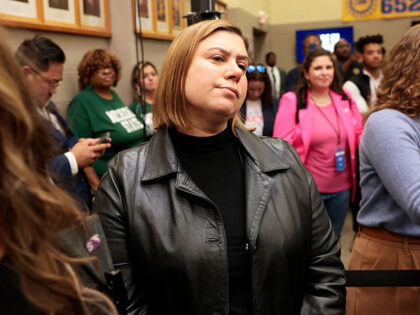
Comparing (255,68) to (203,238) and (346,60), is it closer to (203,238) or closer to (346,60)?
(203,238)

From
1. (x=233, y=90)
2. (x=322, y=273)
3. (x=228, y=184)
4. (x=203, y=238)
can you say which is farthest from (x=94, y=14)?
(x=322, y=273)

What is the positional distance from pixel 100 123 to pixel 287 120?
1.25m

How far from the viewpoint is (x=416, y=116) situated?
1541 mm

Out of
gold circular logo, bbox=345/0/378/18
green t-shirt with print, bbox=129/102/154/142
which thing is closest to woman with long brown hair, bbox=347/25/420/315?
green t-shirt with print, bbox=129/102/154/142

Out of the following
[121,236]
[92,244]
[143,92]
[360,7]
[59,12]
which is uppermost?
[360,7]

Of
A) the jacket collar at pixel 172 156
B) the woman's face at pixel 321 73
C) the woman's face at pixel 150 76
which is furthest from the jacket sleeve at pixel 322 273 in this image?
the woman's face at pixel 150 76

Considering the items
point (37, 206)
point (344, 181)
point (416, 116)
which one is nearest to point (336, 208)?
point (344, 181)

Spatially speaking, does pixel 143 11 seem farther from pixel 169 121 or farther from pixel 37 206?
pixel 37 206

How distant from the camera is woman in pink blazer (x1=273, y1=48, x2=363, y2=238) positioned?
2.94 metres

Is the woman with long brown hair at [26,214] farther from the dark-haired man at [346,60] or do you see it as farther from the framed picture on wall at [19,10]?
the dark-haired man at [346,60]

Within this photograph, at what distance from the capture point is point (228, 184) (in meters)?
1.28

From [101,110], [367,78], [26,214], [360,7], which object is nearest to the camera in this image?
[26,214]

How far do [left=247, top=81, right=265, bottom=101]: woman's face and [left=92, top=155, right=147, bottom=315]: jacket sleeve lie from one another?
228 cm

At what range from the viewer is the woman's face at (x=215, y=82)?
124 centimetres
